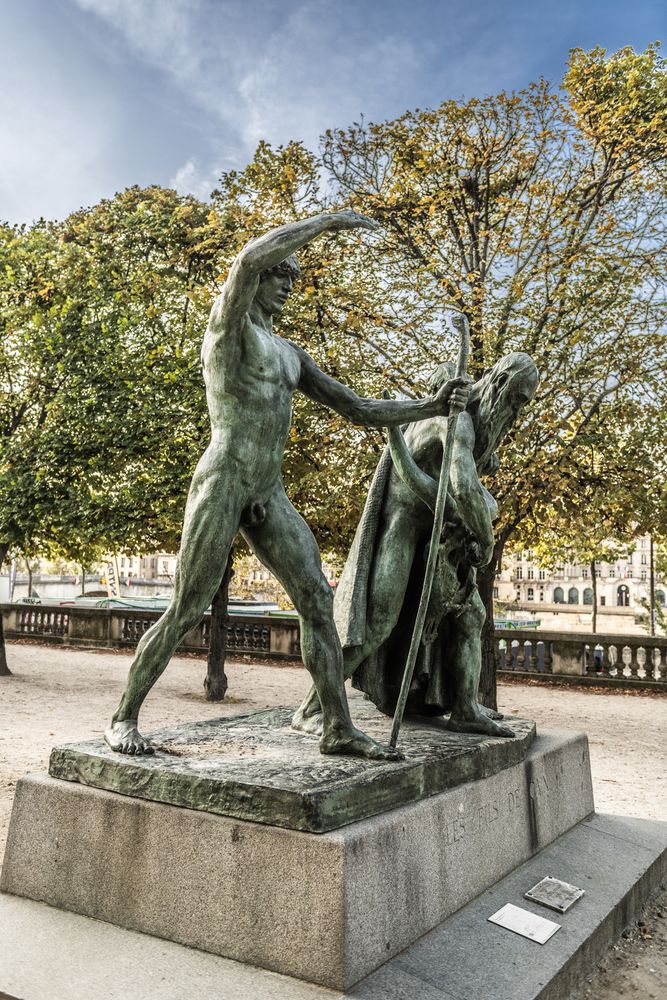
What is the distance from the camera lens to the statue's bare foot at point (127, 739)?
3.86m

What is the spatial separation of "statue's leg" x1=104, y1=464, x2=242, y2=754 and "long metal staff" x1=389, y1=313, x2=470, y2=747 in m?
0.99

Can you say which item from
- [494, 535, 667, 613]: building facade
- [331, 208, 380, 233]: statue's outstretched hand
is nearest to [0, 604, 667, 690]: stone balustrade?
[331, 208, 380, 233]: statue's outstretched hand

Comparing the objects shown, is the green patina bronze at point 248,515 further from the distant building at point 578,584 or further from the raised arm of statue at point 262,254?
the distant building at point 578,584

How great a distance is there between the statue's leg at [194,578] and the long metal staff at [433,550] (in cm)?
99

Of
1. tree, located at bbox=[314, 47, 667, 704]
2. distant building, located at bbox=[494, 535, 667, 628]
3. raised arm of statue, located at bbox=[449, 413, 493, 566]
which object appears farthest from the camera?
distant building, located at bbox=[494, 535, 667, 628]

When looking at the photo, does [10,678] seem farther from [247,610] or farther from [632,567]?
[632,567]

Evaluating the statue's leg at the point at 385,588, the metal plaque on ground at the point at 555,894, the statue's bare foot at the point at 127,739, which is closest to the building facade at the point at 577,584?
the statue's leg at the point at 385,588

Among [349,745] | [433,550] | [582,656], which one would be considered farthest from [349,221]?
[582,656]

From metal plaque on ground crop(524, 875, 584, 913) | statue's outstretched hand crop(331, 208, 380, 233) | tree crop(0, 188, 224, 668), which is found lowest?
metal plaque on ground crop(524, 875, 584, 913)

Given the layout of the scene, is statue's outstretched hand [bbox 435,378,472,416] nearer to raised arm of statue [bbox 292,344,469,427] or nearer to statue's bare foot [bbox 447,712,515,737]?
raised arm of statue [bbox 292,344,469,427]

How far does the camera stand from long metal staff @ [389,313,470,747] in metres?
4.08

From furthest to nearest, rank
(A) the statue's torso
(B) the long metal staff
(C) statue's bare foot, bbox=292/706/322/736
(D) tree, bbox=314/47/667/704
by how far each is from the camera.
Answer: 1. (D) tree, bbox=314/47/667/704
2. (C) statue's bare foot, bbox=292/706/322/736
3. (B) the long metal staff
4. (A) the statue's torso

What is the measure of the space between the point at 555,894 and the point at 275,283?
3.34 metres

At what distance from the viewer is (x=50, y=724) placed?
433 inches
